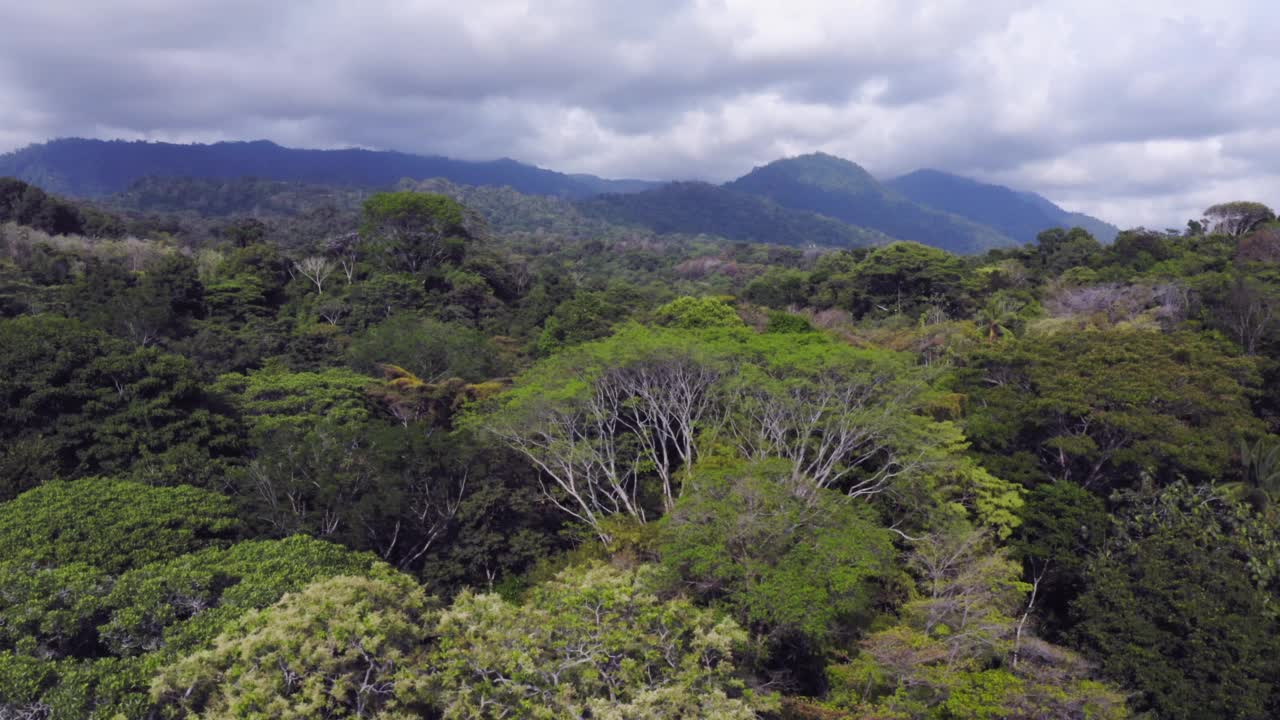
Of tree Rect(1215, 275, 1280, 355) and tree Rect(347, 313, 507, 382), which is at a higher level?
tree Rect(1215, 275, 1280, 355)

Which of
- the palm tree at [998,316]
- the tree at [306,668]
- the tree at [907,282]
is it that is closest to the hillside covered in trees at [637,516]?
the tree at [306,668]

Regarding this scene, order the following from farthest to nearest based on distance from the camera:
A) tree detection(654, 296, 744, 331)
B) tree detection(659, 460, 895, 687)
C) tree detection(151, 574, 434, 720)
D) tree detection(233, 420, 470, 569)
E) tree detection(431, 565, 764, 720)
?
tree detection(654, 296, 744, 331) → tree detection(233, 420, 470, 569) → tree detection(659, 460, 895, 687) → tree detection(431, 565, 764, 720) → tree detection(151, 574, 434, 720)

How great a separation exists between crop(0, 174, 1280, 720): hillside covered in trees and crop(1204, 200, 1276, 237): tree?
20775 mm

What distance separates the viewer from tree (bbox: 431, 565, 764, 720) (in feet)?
26.1

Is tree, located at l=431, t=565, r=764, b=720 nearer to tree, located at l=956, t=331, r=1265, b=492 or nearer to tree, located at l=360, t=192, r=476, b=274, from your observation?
tree, located at l=956, t=331, r=1265, b=492

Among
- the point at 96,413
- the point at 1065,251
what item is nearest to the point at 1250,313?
the point at 1065,251

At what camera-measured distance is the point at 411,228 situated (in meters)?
40.1

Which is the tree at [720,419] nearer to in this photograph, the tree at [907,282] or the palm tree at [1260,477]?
the palm tree at [1260,477]

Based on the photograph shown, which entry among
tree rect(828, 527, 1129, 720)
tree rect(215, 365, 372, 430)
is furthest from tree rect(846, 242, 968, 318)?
tree rect(215, 365, 372, 430)

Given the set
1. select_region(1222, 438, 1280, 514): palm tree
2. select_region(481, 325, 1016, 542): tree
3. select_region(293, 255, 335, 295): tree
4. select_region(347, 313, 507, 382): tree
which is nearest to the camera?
select_region(1222, 438, 1280, 514): palm tree

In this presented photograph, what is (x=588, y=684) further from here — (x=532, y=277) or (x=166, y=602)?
(x=532, y=277)

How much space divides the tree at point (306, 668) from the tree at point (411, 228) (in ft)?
108

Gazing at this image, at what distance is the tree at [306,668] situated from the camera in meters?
7.38

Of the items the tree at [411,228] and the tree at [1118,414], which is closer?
the tree at [1118,414]
